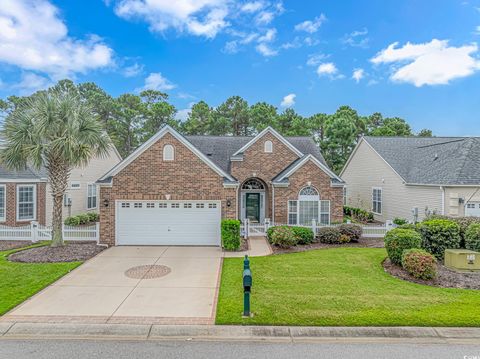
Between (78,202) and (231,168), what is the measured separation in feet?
36.6

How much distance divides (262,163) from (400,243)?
10.4 metres

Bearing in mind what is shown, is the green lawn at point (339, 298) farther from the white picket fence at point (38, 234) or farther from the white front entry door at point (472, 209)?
the white front entry door at point (472, 209)

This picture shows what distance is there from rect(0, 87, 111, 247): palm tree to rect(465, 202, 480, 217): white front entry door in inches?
710

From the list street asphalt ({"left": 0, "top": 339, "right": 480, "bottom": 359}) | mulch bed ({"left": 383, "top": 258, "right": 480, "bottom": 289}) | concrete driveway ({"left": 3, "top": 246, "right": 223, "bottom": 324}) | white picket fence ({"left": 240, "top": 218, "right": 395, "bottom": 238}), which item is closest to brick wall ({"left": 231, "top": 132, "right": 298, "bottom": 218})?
white picket fence ({"left": 240, "top": 218, "right": 395, "bottom": 238})

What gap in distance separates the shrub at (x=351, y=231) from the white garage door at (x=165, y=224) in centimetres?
597

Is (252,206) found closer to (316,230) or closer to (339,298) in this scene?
(316,230)

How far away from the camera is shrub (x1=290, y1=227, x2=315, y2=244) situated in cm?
1366

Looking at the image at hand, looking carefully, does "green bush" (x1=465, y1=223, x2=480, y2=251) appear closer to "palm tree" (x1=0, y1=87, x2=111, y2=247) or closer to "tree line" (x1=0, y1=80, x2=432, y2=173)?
"palm tree" (x1=0, y1=87, x2=111, y2=247)

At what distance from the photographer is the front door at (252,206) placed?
1948cm

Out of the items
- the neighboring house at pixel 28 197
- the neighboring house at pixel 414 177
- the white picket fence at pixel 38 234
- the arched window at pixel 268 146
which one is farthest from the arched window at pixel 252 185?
the white picket fence at pixel 38 234

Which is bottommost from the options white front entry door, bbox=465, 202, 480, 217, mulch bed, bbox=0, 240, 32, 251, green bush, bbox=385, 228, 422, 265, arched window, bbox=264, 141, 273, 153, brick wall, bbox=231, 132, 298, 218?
mulch bed, bbox=0, 240, 32, 251

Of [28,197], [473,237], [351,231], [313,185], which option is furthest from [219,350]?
[28,197]

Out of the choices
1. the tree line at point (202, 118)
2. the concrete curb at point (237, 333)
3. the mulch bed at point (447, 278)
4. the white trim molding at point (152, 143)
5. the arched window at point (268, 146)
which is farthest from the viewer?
the tree line at point (202, 118)

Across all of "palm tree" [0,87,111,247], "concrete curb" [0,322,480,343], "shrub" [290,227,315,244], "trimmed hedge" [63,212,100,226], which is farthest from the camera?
"trimmed hedge" [63,212,100,226]
